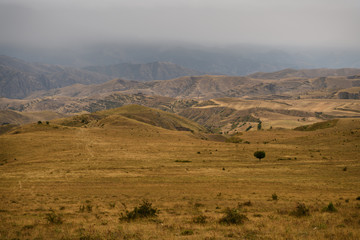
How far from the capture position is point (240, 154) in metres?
56.1

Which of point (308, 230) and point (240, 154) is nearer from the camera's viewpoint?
point (308, 230)

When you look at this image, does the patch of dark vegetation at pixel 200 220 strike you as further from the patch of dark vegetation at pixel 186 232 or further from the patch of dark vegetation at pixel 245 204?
the patch of dark vegetation at pixel 245 204

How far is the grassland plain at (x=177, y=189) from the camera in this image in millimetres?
17734

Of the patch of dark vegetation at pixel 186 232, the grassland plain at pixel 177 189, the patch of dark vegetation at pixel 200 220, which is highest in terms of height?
the patch of dark vegetation at pixel 186 232

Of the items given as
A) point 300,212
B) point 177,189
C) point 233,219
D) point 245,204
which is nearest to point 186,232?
point 233,219

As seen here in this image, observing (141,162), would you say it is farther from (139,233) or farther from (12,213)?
(139,233)

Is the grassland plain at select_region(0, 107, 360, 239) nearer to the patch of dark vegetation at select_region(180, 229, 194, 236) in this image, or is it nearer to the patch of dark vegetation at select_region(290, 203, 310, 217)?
the patch of dark vegetation at select_region(180, 229, 194, 236)

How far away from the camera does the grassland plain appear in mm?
17734

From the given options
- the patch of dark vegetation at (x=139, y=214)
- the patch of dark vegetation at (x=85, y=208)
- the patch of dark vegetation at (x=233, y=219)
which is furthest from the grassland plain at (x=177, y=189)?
the patch of dark vegetation at (x=139, y=214)

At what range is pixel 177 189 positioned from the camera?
32.0m

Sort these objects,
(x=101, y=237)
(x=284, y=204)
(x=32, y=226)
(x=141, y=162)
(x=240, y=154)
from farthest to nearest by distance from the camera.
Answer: (x=240, y=154), (x=141, y=162), (x=284, y=204), (x=32, y=226), (x=101, y=237)

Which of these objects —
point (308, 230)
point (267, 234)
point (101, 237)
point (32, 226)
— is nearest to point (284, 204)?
point (308, 230)

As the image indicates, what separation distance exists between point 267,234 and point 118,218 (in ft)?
37.1

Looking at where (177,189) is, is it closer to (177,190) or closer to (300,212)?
(177,190)
